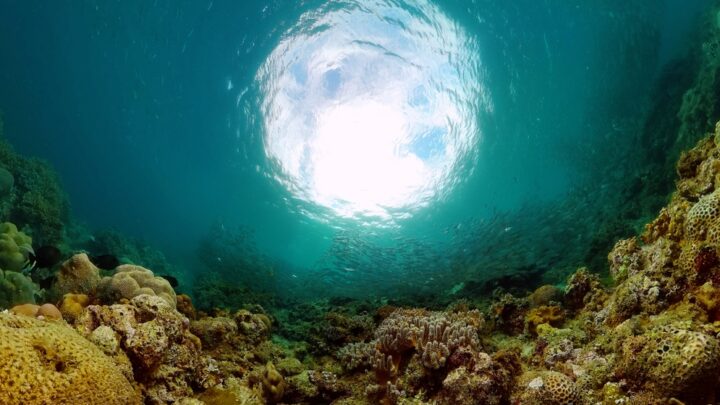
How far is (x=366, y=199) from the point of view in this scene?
29.0 m

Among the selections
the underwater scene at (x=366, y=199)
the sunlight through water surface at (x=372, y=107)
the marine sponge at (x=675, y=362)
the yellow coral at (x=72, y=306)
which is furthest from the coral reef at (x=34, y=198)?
the marine sponge at (x=675, y=362)

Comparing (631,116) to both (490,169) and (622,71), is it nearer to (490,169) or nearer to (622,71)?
(622,71)

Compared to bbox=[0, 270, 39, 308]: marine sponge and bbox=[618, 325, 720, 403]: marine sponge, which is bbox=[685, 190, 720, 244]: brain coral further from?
bbox=[0, 270, 39, 308]: marine sponge

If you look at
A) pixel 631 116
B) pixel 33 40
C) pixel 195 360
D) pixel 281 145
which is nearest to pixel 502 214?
pixel 631 116

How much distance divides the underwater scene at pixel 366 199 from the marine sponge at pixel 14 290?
0.12 ft

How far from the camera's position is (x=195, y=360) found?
5.60 metres

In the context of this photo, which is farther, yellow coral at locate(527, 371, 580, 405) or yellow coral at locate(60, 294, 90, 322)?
yellow coral at locate(60, 294, 90, 322)

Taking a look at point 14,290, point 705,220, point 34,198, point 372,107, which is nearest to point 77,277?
point 14,290

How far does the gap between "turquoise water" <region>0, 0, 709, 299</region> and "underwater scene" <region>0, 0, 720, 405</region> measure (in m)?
0.14

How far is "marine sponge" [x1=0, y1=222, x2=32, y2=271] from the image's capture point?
760cm

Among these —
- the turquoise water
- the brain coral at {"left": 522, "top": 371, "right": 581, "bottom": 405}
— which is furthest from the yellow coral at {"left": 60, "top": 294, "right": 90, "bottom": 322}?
the turquoise water

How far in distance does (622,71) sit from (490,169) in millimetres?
8101

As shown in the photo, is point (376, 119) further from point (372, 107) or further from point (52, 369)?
point (52, 369)

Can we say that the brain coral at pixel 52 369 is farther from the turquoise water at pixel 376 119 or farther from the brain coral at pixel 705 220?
the turquoise water at pixel 376 119
